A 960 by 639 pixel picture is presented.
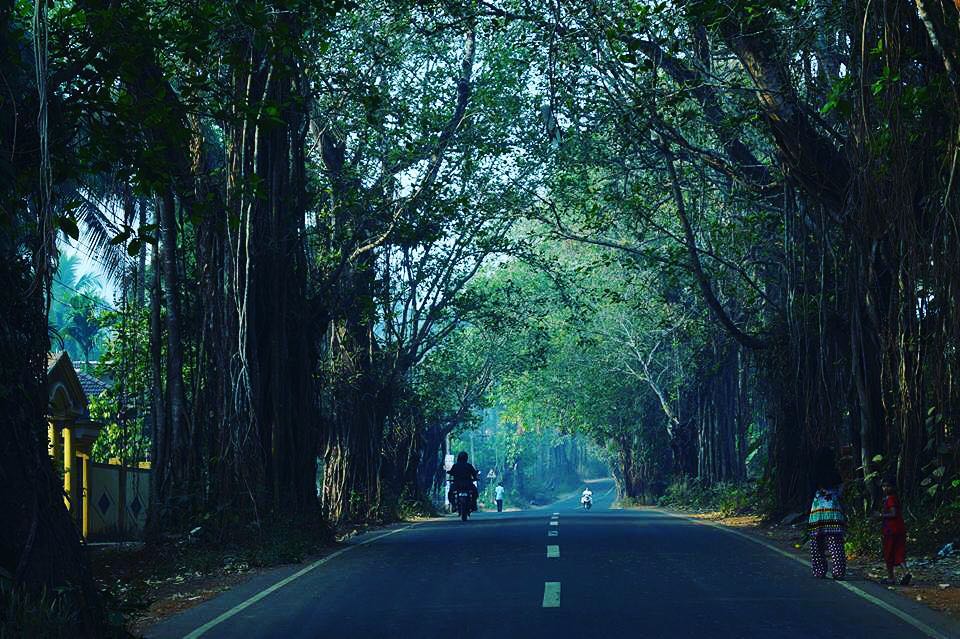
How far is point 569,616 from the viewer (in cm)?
1123

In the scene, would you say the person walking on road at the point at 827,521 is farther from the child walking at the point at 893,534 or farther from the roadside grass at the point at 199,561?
the roadside grass at the point at 199,561

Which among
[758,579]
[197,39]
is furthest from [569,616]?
[197,39]

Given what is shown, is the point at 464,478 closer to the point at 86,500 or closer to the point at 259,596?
the point at 86,500

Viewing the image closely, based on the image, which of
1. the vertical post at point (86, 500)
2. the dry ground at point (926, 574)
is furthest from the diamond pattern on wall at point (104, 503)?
the dry ground at point (926, 574)

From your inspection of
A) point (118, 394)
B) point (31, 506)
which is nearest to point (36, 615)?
point (31, 506)

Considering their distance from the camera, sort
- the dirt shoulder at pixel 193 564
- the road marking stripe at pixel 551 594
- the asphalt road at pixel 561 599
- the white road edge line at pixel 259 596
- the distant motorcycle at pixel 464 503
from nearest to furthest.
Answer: the asphalt road at pixel 561 599 < the white road edge line at pixel 259 596 < the road marking stripe at pixel 551 594 < the dirt shoulder at pixel 193 564 < the distant motorcycle at pixel 464 503

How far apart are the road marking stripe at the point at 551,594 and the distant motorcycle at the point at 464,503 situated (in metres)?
19.9

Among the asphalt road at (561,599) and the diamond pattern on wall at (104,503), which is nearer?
the asphalt road at (561,599)

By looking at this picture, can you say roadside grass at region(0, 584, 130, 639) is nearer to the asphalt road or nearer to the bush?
the asphalt road

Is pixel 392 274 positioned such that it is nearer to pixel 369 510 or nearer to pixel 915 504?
pixel 369 510

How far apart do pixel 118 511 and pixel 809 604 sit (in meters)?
23.4

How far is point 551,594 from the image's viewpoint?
12773mm

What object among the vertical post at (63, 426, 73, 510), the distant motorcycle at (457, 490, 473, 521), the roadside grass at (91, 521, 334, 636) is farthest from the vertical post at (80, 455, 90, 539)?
the roadside grass at (91, 521, 334, 636)

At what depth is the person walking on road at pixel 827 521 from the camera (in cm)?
1412
